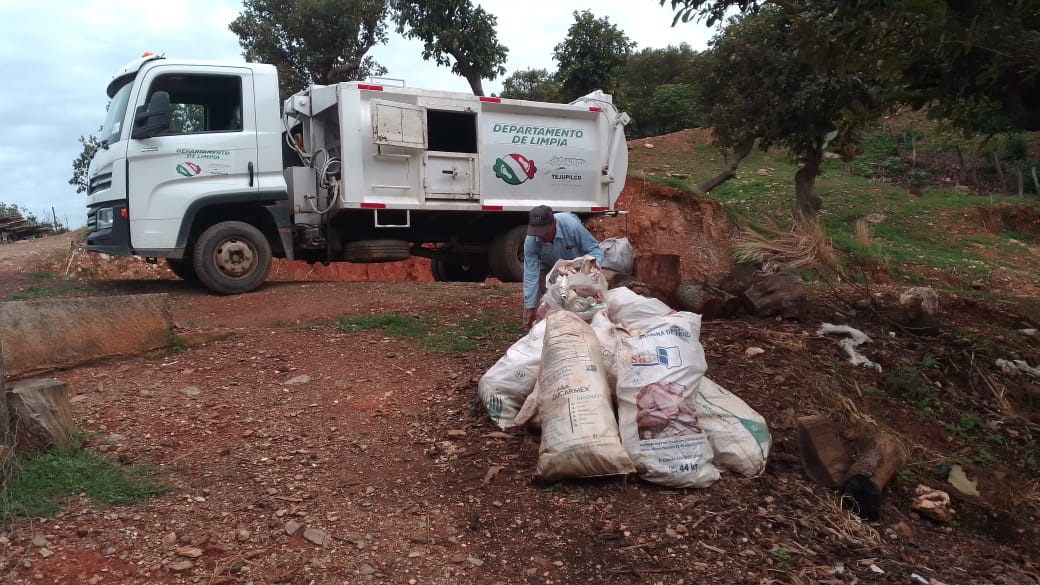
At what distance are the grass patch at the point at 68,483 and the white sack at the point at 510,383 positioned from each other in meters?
1.55

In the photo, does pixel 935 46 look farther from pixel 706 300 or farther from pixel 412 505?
pixel 412 505

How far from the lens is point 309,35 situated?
17406 millimetres

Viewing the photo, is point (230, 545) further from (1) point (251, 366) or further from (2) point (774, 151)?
(2) point (774, 151)

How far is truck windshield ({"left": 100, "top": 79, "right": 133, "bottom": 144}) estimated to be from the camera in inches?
280

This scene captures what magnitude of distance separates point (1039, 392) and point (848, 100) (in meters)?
3.31

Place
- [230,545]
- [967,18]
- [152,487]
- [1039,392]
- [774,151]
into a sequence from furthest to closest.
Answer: [774,151] < [1039,392] < [967,18] < [152,487] < [230,545]

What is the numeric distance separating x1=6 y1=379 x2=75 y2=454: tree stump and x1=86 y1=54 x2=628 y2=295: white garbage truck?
4108 millimetres

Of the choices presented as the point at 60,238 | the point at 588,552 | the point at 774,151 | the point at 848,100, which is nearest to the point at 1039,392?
the point at 848,100

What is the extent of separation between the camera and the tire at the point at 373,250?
831 cm

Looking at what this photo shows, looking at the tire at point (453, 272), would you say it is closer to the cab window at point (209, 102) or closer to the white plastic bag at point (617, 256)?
the cab window at point (209, 102)

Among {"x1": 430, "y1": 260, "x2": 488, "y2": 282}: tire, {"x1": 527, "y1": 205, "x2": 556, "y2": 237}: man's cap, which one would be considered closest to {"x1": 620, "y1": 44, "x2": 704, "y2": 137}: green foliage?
{"x1": 430, "y1": 260, "x2": 488, "y2": 282}: tire

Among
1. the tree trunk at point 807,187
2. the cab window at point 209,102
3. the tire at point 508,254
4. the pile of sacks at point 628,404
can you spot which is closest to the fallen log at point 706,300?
the pile of sacks at point 628,404

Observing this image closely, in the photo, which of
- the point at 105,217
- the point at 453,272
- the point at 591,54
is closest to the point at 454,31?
the point at 591,54

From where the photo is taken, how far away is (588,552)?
275 centimetres
